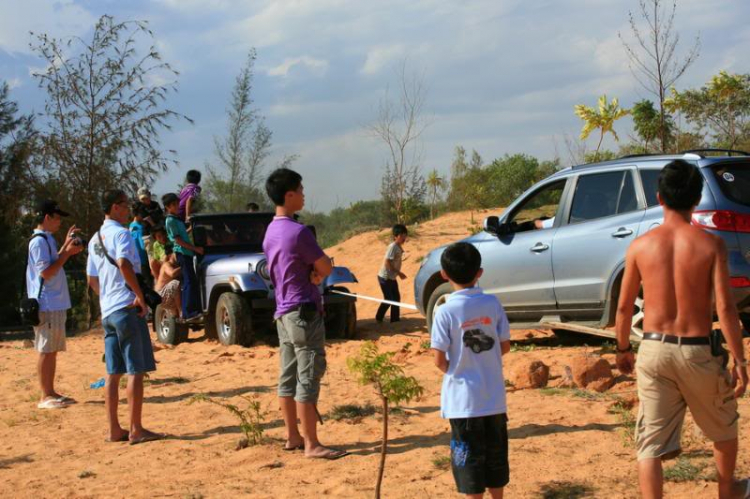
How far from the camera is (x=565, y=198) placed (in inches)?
343

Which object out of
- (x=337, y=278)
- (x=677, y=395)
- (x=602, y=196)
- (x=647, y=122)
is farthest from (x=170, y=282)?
(x=647, y=122)

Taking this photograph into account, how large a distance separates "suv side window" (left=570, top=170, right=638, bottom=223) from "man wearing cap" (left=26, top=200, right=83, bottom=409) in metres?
4.74

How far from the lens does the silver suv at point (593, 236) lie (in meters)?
7.30

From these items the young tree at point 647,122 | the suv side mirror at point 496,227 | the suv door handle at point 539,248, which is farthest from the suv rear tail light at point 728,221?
the young tree at point 647,122

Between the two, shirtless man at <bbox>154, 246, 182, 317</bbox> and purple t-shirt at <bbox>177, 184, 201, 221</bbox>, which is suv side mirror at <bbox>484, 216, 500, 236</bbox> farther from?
purple t-shirt at <bbox>177, 184, 201, 221</bbox>

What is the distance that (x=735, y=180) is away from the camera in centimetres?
750

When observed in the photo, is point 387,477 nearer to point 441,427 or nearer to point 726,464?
point 441,427

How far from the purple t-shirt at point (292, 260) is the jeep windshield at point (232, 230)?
20.8 feet

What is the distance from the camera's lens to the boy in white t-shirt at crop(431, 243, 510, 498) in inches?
159

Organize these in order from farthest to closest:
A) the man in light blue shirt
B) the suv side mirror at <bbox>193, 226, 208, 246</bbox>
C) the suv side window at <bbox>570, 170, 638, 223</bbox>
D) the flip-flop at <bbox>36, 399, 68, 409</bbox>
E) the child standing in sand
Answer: the child standing in sand
the suv side mirror at <bbox>193, 226, 208, 246</bbox>
the suv side window at <bbox>570, 170, 638, 223</bbox>
the flip-flop at <bbox>36, 399, 68, 409</bbox>
the man in light blue shirt

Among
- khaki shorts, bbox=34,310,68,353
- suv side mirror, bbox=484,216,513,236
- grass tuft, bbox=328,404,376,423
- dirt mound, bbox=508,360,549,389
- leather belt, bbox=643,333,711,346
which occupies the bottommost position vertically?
grass tuft, bbox=328,404,376,423

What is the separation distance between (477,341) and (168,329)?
9095 mm

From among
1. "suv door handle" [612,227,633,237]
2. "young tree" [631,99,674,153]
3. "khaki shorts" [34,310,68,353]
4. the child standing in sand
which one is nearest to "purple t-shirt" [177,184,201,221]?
the child standing in sand

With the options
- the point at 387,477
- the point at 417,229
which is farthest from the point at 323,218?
the point at 387,477
